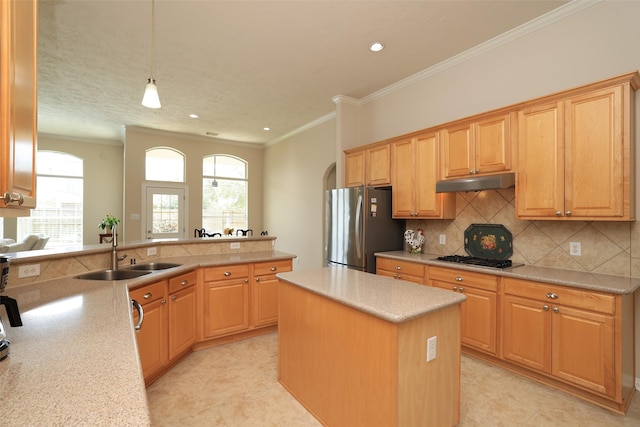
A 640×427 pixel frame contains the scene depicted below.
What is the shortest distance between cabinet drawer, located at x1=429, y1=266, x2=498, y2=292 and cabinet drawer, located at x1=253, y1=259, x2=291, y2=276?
1.60 metres

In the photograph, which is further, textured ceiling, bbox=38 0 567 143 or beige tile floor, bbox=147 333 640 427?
textured ceiling, bbox=38 0 567 143

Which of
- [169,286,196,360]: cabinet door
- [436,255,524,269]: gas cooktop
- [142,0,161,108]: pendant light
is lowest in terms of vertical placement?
[169,286,196,360]: cabinet door

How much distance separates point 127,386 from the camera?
83 cm

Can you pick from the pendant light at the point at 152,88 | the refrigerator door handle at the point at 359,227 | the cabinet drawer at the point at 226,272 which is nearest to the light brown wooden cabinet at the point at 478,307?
the refrigerator door handle at the point at 359,227

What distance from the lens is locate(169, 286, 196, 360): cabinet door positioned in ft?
8.63

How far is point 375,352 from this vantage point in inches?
62.7

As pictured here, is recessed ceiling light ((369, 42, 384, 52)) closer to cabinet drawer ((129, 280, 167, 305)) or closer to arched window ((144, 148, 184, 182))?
cabinet drawer ((129, 280, 167, 305))

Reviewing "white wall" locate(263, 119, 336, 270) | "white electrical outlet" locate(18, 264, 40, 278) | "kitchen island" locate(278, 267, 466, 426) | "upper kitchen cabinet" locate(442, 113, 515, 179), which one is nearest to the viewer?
"kitchen island" locate(278, 267, 466, 426)

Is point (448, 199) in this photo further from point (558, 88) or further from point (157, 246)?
point (157, 246)

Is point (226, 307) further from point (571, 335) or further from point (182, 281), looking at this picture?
point (571, 335)

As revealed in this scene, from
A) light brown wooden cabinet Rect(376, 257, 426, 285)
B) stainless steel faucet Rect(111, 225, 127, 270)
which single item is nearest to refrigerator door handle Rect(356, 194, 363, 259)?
light brown wooden cabinet Rect(376, 257, 426, 285)

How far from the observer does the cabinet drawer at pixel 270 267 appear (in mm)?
3365

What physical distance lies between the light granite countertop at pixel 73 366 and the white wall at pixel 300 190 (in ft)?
14.5

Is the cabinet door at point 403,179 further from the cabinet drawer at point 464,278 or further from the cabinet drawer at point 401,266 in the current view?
the cabinet drawer at point 464,278
